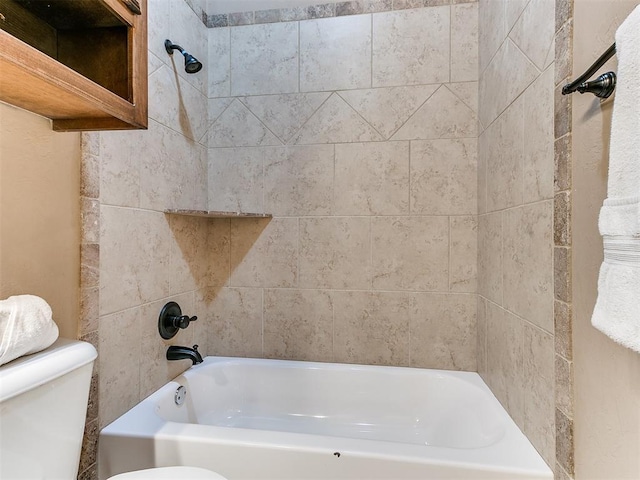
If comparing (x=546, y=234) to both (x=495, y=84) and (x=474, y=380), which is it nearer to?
(x=495, y=84)

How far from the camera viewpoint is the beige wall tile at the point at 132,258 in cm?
123

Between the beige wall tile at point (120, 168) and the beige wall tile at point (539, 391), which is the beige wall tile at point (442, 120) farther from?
the beige wall tile at point (120, 168)

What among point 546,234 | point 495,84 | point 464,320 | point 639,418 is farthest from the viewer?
point 464,320

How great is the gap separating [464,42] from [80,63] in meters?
1.73

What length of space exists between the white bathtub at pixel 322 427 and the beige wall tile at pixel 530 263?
1.47 ft

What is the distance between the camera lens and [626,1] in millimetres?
669

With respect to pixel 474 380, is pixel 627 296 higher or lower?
higher

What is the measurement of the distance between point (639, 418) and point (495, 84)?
1.34 metres

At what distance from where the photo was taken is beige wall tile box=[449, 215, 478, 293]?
179cm

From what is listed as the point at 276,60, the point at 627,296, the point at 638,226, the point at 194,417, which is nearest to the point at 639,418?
the point at 627,296

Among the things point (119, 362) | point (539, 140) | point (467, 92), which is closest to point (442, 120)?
point (467, 92)

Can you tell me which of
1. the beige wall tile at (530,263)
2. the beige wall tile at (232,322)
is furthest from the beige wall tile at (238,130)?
the beige wall tile at (530,263)

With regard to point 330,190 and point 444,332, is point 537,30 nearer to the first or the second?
point 330,190

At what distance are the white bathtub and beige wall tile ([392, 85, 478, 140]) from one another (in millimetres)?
1238
